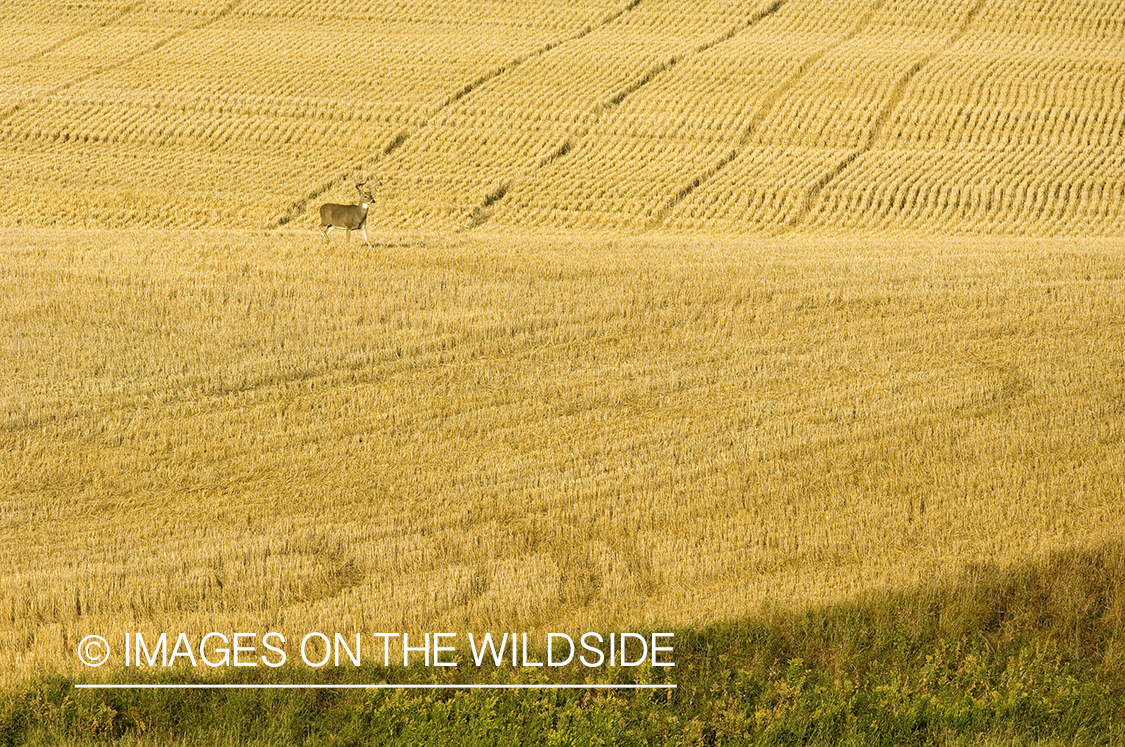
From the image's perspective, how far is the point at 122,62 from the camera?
1644 inches

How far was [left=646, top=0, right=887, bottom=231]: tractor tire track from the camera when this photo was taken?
94.1 feet

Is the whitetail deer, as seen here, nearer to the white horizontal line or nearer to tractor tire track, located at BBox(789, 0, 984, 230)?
tractor tire track, located at BBox(789, 0, 984, 230)

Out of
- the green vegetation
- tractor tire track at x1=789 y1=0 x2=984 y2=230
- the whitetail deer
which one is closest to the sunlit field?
the whitetail deer

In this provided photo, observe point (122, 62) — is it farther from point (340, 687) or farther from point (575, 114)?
point (340, 687)

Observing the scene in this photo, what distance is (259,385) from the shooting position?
14.0m

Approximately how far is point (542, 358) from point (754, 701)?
8.08 meters

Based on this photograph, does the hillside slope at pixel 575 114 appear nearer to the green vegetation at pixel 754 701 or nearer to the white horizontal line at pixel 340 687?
the green vegetation at pixel 754 701

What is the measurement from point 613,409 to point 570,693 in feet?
20.5

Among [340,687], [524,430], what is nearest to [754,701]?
[340,687]

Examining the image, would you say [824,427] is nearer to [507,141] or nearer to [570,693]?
[570,693]

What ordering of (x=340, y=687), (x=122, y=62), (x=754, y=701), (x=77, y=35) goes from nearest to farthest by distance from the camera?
(x=340, y=687) < (x=754, y=701) < (x=122, y=62) < (x=77, y=35)

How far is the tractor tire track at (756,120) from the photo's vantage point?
1129 inches

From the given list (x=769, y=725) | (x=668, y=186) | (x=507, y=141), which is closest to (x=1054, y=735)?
(x=769, y=725)

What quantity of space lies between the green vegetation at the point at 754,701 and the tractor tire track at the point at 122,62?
3225 cm
